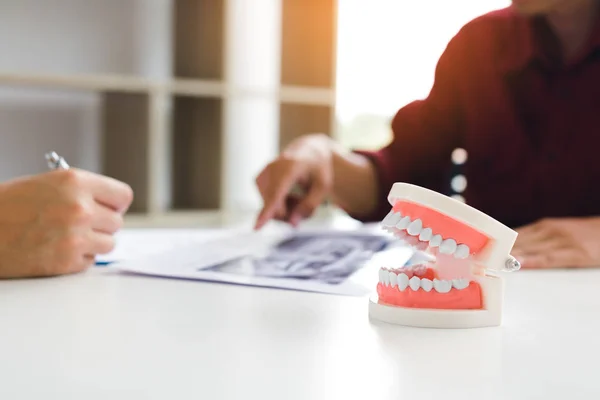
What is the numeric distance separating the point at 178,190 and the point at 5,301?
6.33ft

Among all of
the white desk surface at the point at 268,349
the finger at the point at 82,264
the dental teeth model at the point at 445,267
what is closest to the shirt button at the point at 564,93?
the white desk surface at the point at 268,349

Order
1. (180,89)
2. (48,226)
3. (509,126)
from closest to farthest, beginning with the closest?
(48,226) < (509,126) < (180,89)

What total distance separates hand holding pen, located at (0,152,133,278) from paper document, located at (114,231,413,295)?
0.05 metres

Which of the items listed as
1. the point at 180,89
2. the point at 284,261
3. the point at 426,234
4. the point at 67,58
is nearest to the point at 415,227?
the point at 426,234

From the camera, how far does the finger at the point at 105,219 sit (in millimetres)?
696

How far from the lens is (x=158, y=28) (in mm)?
2475

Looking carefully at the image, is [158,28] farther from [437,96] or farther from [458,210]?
[458,210]

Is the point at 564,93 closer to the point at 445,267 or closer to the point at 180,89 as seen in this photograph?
the point at 445,267

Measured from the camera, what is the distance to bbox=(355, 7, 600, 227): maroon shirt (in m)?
1.06

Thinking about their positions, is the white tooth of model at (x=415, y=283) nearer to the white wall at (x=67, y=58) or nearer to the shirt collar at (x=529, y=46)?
the shirt collar at (x=529, y=46)

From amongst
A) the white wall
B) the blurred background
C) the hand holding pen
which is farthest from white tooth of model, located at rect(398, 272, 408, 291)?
the white wall

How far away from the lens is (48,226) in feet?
2.13

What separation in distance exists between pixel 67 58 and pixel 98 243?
72.2 inches

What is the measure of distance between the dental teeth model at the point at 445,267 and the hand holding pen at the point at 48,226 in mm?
334
